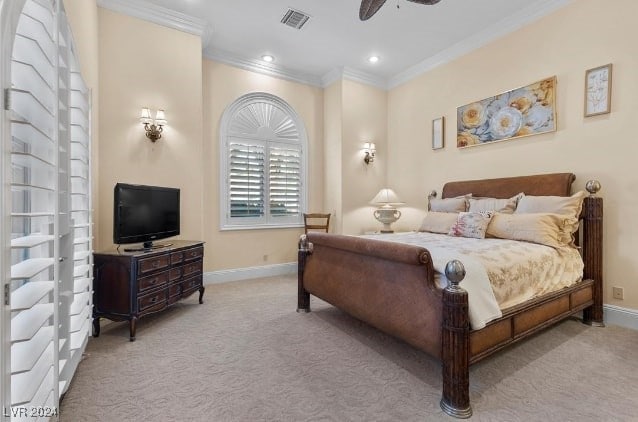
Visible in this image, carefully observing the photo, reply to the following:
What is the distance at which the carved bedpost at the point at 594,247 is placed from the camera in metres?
2.81

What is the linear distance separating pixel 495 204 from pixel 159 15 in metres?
4.44

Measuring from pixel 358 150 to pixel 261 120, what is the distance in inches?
65.8

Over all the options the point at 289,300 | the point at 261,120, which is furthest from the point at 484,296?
the point at 261,120

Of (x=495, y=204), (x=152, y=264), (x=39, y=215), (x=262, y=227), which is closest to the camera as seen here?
(x=39, y=215)

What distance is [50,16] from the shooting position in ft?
4.56

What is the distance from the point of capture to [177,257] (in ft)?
9.67

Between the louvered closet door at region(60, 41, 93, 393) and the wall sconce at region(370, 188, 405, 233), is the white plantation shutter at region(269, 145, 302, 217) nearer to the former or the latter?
the wall sconce at region(370, 188, 405, 233)

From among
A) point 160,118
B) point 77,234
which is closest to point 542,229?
point 77,234

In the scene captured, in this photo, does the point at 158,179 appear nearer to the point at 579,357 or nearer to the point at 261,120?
the point at 261,120

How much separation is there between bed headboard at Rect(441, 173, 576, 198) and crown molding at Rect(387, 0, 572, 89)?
1.79 m

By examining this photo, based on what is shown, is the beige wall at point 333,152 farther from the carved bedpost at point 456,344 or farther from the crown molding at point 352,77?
the carved bedpost at point 456,344

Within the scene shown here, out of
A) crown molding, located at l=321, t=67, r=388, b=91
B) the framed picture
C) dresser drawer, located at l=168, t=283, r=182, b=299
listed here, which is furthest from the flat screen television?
the framed picture

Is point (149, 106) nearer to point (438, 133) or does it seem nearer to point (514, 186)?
point (438, 133)

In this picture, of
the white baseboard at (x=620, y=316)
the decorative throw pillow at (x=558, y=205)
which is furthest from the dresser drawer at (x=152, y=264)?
the white baseboard at (x=620, y=316)
